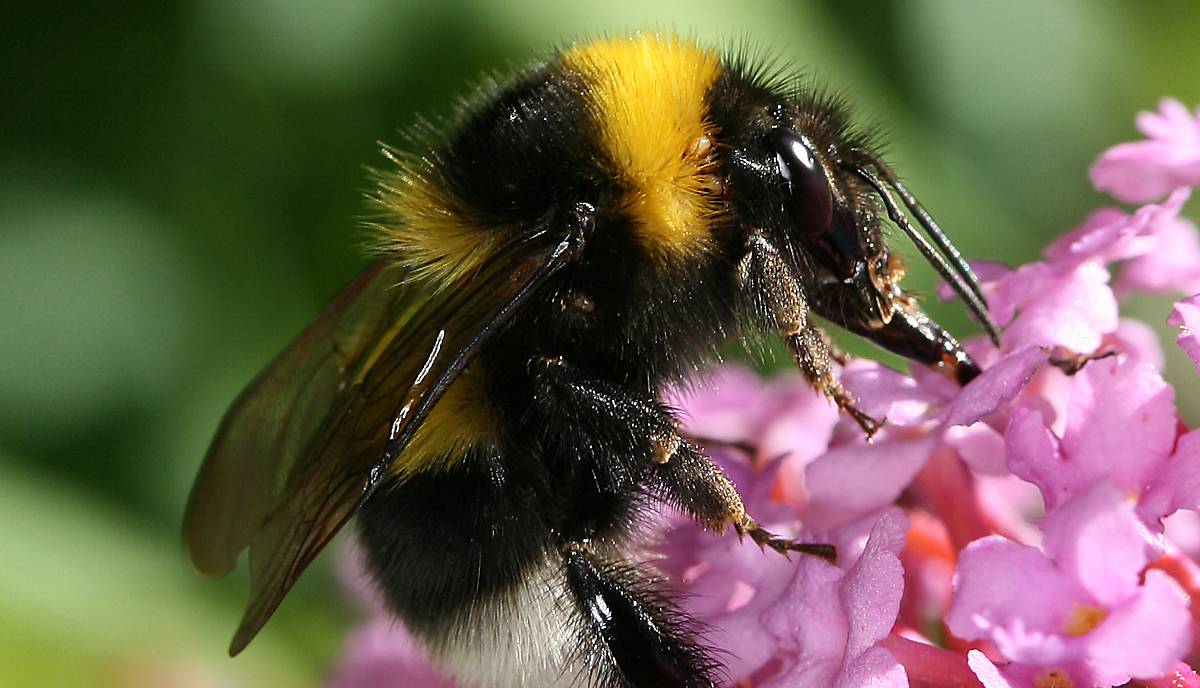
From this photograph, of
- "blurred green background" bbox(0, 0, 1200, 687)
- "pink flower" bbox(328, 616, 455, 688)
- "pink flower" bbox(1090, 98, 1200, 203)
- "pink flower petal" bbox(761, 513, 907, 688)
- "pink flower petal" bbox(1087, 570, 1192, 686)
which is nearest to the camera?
"pink flower petal" bbox(1087, 570, 1192, 686)

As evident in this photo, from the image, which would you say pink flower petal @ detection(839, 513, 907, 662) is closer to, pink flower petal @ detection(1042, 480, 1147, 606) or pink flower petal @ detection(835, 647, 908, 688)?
pink flower petal @ detection(835, 647, 908, 688)

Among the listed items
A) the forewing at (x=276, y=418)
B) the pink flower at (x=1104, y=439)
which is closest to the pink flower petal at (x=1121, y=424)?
the pink flower at (x=1104, y=439)

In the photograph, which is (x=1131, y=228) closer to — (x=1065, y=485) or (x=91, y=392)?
(x=1065, y=485)

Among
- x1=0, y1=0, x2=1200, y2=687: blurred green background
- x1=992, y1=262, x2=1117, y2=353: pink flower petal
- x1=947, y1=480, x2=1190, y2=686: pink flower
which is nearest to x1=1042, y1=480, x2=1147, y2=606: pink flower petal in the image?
x1=947, y1=480, x2=1190, y2=686: pink flower

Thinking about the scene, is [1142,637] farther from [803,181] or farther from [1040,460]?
[803,181]

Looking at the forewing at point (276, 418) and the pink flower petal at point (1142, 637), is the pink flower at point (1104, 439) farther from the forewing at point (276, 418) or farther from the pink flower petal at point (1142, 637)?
the forewing at point (276, 418)

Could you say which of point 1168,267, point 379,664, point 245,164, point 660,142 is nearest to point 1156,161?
point 1168,267
